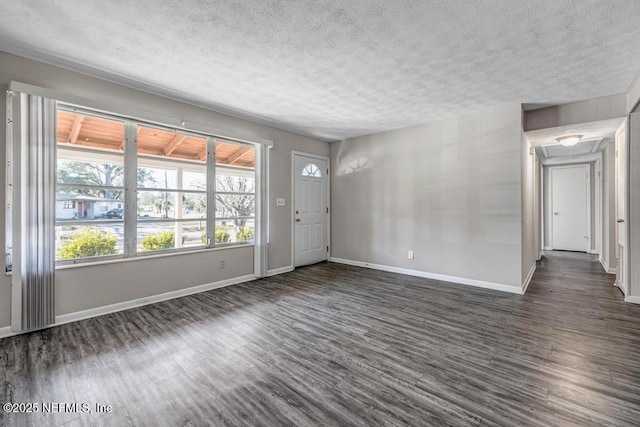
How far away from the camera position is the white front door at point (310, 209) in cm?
540

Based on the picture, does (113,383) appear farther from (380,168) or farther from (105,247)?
(380,168)

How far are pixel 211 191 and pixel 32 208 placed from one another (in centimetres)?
188

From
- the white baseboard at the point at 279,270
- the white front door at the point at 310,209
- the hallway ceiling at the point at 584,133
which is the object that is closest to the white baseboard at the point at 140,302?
the white baseboard at the point at 279,270

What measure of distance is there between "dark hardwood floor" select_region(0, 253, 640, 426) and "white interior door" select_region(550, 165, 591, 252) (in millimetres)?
4415

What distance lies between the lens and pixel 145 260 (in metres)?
3.41

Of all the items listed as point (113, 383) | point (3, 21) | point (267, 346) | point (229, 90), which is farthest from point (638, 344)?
point (3, 21)

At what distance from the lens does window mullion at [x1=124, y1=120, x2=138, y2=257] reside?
3279 mm

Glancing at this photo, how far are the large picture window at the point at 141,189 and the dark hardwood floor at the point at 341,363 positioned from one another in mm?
861

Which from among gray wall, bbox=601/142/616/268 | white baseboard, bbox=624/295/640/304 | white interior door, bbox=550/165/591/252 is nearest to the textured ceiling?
gray wall, bbox=601/142/616/268

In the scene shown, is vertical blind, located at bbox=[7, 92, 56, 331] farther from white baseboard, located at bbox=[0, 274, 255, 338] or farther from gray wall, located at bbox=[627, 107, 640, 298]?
gray wall, located at bbox=[627, 107, 640, 298]

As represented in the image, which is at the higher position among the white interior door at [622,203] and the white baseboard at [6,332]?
the white interior door at [622,203]

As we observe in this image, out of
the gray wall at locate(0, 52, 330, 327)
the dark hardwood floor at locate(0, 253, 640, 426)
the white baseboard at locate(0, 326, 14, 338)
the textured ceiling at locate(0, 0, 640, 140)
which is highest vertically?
the textured ceiling at locate(0, 0, 640, 140)

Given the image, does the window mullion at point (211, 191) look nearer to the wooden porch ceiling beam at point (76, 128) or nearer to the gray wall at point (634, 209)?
the wooden porch ceiling beam at point (76, 128)

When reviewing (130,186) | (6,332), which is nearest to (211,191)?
(130,186)
